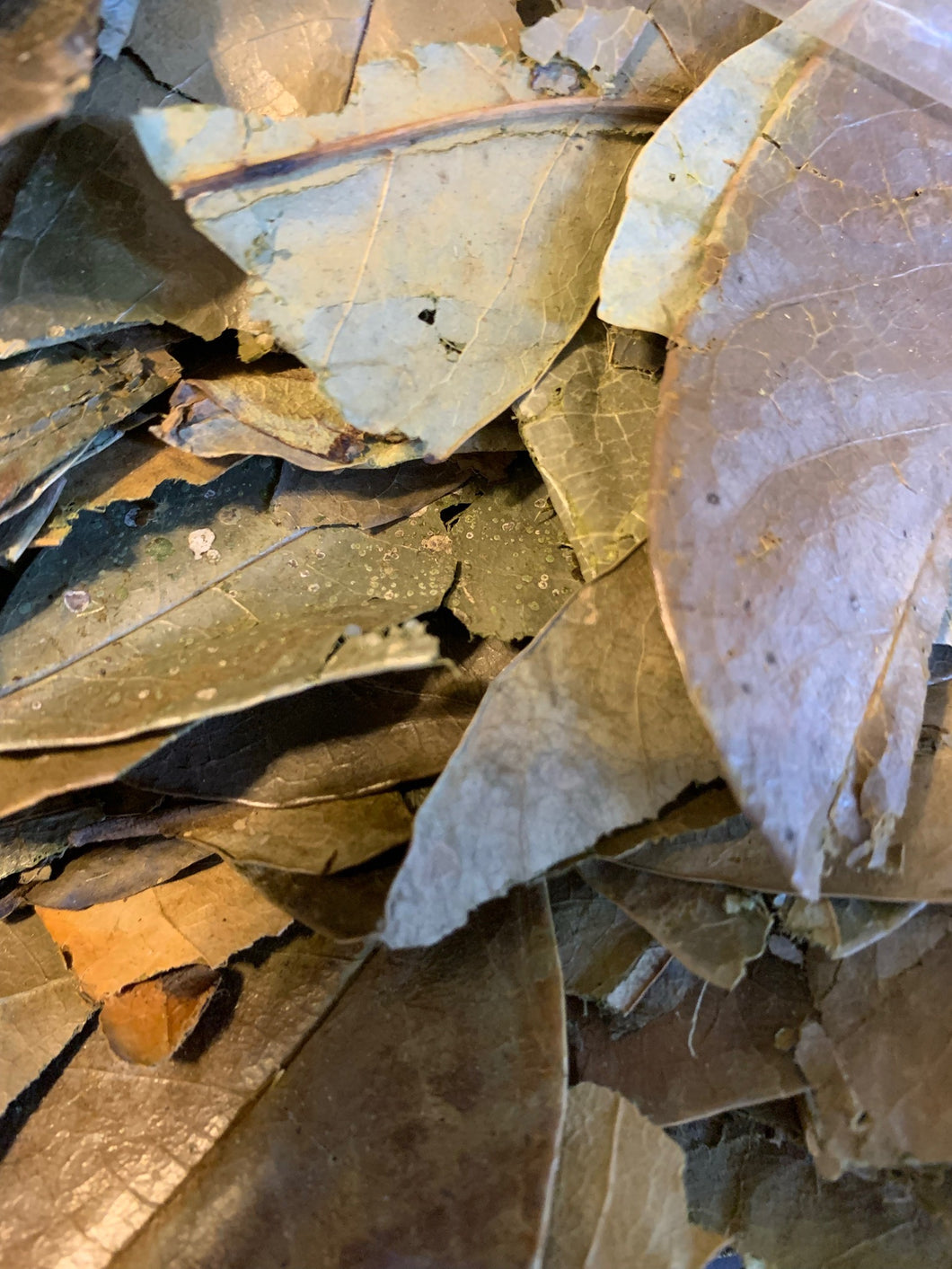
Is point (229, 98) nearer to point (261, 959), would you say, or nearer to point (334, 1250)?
point (261, 959)

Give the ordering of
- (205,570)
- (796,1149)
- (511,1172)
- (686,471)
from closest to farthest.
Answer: (686,471) → (511,1172) → (205,570) → (796,1149)

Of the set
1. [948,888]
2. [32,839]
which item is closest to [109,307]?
[32,839]

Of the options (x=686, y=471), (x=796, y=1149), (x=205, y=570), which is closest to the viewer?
(x=686, y=471)

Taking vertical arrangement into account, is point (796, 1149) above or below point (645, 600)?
below

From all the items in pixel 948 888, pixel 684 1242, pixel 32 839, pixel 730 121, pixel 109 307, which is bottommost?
pixel 684 1242

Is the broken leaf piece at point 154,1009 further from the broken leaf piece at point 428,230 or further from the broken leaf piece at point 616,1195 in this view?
the broken leaf piece at point 428,230

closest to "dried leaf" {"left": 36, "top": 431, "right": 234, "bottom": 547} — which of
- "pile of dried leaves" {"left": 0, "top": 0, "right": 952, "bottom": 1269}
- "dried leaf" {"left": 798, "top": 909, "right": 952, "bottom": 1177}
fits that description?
"pile of dried leaves" {"left": 0, "top": 0, "right": 952, "bottom": 1269}

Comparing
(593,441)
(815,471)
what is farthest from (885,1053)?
(593,441)

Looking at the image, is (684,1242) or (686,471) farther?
(684,1242)
